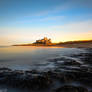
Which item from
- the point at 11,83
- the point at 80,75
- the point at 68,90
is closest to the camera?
the point at 68,90

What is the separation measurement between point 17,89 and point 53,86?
4.43ft

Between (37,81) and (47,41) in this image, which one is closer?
(37,81)

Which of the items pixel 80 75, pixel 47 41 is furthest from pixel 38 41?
pixel 80 75

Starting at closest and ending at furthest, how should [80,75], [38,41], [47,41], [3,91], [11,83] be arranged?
[3,91] → [11,83] → [80,75] → [47,41] → [38,41]

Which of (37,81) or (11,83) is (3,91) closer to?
(11,83)

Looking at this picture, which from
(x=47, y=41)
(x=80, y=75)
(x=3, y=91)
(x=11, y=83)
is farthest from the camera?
(x=47, y=41)

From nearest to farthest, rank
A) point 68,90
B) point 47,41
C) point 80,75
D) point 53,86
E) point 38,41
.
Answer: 1. point 68,90
2. point 53,86
3. point 80,75
4. point 47,41
5. point 38,41

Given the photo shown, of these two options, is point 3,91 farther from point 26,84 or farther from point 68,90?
point 68,90

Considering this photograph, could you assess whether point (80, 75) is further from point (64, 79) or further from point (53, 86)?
point (53, 86)

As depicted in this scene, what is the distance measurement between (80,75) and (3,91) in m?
3.39

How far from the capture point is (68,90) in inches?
98.5

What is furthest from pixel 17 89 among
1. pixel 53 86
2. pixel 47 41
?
pixel 47 41

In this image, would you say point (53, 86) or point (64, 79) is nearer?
point (53, 86)

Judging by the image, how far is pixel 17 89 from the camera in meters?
2.86
